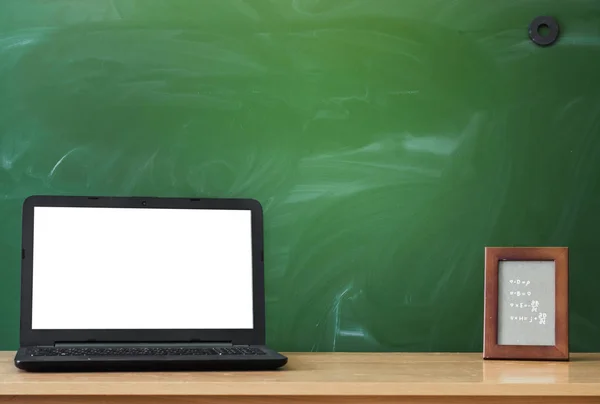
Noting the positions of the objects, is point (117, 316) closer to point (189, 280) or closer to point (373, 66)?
point (189, 280)

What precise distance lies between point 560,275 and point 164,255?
811 mm

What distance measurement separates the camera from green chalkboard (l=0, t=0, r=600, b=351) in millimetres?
1853

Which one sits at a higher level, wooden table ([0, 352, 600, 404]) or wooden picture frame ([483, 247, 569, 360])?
wooden picture frame ([483, 247, 569, 360])

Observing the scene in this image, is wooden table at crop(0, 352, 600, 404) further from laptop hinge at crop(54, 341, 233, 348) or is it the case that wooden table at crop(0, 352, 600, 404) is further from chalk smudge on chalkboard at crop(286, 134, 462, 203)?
chalk smudge on chalkboard at crop(286, 134, 462, 203)

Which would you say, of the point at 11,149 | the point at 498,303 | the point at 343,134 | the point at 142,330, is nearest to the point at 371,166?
the point at 343,134

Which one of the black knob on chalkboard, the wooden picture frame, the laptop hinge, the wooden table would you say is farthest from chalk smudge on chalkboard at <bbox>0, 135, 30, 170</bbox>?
the black knob on chalkboard

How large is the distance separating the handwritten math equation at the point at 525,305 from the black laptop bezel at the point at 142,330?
0.52m

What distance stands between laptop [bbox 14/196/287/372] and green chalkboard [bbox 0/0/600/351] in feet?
0.46

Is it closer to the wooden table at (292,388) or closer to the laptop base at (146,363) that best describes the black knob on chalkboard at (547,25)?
the wooden table at (292,388)

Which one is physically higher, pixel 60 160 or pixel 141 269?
pixel 60 160

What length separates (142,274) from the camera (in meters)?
1.69

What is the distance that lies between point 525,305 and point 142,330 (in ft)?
2.55

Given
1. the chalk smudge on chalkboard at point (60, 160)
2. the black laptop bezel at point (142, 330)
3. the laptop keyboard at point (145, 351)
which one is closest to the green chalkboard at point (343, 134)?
the chalk smudge on chalkboard at point (60, 160)

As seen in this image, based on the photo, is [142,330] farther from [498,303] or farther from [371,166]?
[498,303]
